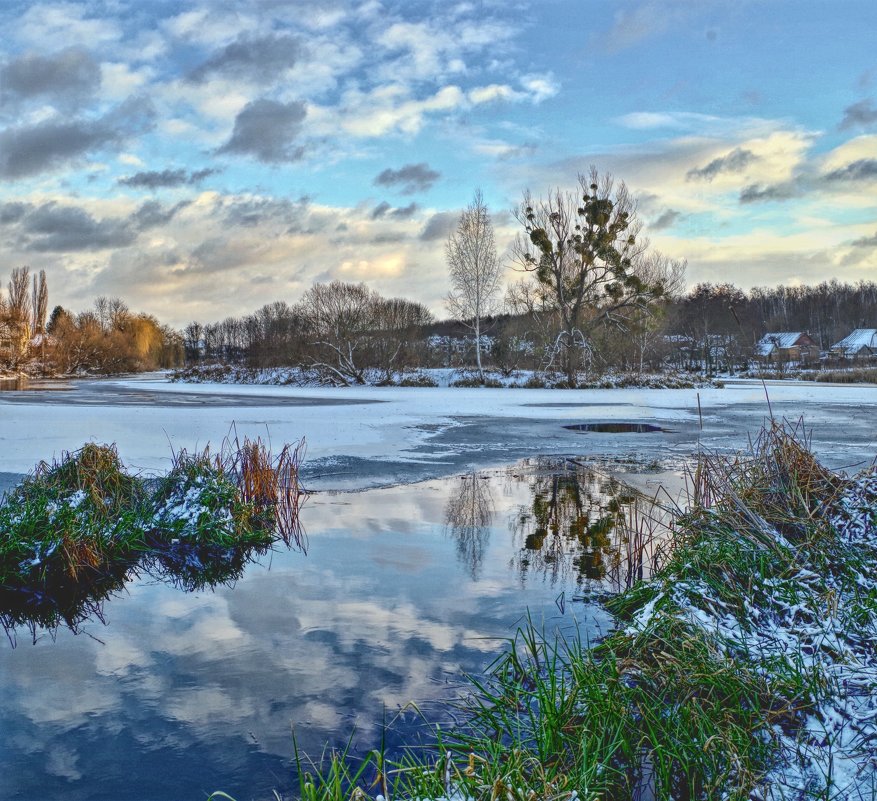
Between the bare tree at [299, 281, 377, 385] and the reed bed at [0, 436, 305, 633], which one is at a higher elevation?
the bare tree at [299, 281, 377, 385]

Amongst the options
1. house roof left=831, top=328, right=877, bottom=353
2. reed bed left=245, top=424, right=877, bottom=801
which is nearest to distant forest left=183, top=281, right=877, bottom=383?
house roof left=831, top=328, right=877, bottom=353

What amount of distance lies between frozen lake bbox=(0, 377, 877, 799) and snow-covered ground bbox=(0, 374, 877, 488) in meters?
0.18

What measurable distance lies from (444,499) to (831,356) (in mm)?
68471

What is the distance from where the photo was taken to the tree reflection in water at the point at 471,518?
21.4 feet

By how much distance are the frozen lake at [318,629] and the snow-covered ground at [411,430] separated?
18 centimetres

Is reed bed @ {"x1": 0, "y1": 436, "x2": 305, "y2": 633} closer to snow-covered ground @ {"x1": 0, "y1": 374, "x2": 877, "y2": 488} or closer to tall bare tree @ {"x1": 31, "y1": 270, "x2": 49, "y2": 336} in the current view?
snow-covered ground @ {"x1": 0, "y1": 374, "x2": 877, "y2": 488}

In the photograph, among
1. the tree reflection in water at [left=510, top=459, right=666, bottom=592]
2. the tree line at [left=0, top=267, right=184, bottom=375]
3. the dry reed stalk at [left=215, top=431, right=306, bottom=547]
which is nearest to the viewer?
the tree reflection in water at [left=510, top=459, right=666, bottom=592]

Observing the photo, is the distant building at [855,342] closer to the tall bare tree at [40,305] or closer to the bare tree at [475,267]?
the bare tree at [475,267]

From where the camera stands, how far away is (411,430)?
16062 mm

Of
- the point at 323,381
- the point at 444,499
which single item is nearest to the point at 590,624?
the point at 444,499

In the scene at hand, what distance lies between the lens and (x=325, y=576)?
602 centimetres

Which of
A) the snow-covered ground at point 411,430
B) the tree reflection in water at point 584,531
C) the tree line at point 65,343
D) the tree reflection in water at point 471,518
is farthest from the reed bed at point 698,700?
the tree line at point 65,343

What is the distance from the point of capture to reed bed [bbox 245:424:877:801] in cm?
293

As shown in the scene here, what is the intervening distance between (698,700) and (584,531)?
12.5ft
